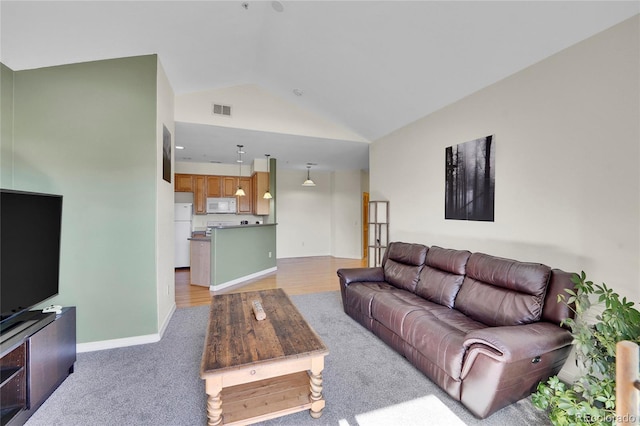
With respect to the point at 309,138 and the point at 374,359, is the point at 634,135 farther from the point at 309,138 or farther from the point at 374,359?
the point at 309,138

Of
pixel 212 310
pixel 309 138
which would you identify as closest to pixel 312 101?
pixel 309 138

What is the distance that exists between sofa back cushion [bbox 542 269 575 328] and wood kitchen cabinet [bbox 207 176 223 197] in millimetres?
6332

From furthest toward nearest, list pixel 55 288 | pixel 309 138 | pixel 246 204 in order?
1. pixel 246 204
2. pixel 309 138
3. pixel 55 288

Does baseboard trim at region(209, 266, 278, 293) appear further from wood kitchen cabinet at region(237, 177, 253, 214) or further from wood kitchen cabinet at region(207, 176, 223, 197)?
wood kitchen cabinet at region(207, 176, 223, 197)

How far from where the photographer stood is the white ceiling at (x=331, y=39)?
1.89 m

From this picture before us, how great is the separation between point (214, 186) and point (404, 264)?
5.10 metres

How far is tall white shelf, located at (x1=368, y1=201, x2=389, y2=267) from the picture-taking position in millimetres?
4488

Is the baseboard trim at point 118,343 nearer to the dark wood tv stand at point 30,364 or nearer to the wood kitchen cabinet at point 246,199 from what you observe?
the dark wood tv stand at point 30,364

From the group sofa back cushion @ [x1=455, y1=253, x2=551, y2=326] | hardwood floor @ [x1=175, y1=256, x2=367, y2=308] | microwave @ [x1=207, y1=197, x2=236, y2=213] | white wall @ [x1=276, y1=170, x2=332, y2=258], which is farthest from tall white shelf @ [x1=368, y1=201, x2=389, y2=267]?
microwave @ [x1=207, y1=197, x2=236, y2=213]

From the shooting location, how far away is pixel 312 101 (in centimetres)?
405

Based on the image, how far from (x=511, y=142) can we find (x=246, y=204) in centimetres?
565

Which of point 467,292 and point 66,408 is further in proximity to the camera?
point 467,292

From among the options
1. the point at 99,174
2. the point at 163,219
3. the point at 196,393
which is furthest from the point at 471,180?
the point at 99,174

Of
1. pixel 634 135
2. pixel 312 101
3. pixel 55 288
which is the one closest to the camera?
pixel 634 135
